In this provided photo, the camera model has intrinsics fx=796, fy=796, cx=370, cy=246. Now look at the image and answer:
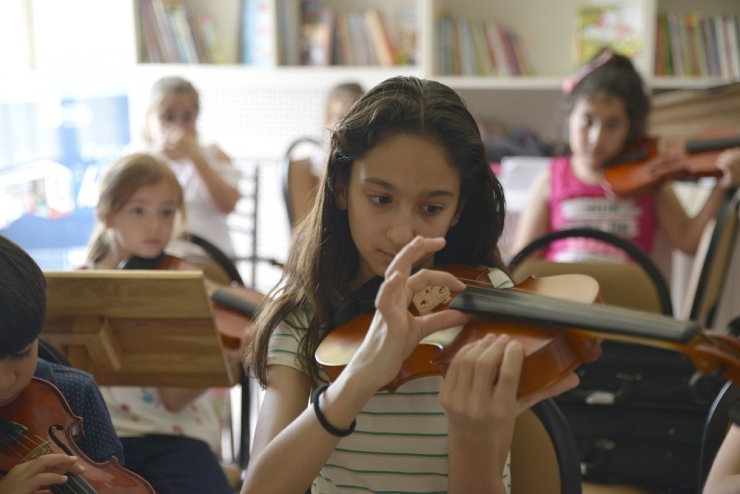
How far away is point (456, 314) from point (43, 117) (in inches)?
122

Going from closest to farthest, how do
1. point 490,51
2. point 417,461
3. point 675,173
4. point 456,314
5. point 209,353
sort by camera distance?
point 456,314 < point 417,461 < point 209,353 < point 675,173 < point 490,51

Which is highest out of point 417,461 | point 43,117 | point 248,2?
point 248,2

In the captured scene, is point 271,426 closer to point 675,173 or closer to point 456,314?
point 456,314

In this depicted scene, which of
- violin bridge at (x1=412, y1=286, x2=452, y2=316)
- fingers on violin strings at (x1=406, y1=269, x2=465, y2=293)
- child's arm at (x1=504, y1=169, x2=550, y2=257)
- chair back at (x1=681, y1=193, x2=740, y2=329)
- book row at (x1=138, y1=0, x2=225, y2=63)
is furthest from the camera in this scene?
book row at (x1=138, y1=0, x2=225, y2=63)

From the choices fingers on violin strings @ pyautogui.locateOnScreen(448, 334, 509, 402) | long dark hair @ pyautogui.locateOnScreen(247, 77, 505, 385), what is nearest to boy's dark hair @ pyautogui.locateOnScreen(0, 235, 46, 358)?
long dark hair @ pyautogui.locateOnScreen(247, 77, 505, 385)

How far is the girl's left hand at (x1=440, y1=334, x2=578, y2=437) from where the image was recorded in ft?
2.43

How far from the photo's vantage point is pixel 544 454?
3.31 ft

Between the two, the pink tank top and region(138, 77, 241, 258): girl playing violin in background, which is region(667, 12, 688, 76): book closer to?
the pink tank top

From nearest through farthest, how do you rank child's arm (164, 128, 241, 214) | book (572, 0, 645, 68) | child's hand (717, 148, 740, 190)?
1. child's hand (717, 148, 740, 190)
2. child's arm (164, 128, 241, 214)
3. book (572, 0, 645, 68)

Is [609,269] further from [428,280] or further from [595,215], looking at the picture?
[428,280]

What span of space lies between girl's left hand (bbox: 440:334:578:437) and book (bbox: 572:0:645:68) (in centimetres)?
265

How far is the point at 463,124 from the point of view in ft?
3.32

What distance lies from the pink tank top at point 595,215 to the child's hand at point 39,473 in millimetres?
1585

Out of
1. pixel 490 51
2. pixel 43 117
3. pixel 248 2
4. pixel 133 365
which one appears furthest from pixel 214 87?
pixel 133 365
